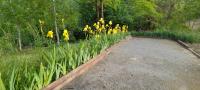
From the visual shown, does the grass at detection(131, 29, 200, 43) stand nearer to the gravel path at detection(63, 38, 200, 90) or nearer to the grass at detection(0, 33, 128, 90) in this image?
the gravel path at detection(63, 38, 200, 90)

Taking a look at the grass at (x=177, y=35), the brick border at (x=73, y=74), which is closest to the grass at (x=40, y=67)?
the brick border at (x=73, y=74)

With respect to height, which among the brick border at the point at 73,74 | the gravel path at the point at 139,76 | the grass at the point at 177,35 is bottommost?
the grass at the point at 177,35

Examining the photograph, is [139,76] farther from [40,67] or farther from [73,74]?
[40,67]

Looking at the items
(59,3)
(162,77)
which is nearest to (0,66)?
(162,77)

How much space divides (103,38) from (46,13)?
7.39 metres

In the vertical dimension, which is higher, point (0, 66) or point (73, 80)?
point (0, 66)

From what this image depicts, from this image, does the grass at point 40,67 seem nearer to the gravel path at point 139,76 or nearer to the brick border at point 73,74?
the brick border at point 73,74

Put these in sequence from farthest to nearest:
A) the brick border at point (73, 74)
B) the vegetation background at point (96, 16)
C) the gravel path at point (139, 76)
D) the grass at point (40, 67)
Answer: the vegetation background at point (96, 16) < the gravel path at point (139, 76) < the brick border at point (73, 74) < the grass at point (40, 67)

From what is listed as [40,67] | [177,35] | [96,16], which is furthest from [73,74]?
[96,16]

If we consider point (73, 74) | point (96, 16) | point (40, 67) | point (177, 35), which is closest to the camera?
point (40, 67)

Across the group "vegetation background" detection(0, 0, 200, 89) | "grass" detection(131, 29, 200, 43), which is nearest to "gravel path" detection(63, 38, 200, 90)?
"vegetation background" detection(0, 0, 200, 89)

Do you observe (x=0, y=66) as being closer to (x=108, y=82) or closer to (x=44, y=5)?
(x=108, y=82)

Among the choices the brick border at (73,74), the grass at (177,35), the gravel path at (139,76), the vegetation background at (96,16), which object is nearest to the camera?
the brick border at (73,74)

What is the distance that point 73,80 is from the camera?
242 inches
